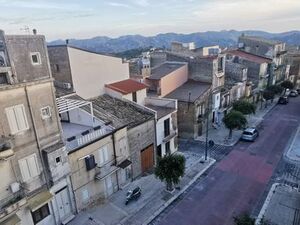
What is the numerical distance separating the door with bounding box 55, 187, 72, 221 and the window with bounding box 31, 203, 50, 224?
89 centimetres

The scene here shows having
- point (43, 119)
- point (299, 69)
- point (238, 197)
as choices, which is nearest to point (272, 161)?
point (238, 197)

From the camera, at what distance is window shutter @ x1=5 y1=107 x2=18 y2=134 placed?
50.1 feet

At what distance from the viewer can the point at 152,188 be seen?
24500 mm

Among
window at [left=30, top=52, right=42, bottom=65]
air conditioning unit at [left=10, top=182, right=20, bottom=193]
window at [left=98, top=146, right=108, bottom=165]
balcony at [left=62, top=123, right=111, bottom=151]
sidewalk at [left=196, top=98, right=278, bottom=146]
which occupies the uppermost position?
window at [left=30, top=52, right=42, bottom=65]

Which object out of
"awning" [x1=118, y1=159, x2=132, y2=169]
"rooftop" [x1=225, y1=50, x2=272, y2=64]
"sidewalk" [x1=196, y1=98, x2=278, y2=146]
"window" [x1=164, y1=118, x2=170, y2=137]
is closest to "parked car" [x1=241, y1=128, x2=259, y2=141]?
"sidewalk" [x1=196, y1=98, x2=278, y2=146]

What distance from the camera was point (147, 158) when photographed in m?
27.8

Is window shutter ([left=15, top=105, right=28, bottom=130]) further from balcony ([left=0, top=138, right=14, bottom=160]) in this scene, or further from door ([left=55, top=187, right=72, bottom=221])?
door ([left=55, top=187, right=72, bottom=221])

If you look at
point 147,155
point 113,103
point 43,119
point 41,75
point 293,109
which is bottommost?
point 293,109

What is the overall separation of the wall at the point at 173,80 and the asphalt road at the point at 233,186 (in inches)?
501

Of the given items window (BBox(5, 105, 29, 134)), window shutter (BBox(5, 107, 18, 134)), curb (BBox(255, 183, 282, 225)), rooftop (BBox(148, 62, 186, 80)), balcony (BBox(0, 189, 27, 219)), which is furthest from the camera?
rooftop (BBox(148, 62, 186, 80))

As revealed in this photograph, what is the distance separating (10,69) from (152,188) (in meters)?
16.3

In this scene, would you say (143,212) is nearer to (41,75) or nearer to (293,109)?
(41,75)

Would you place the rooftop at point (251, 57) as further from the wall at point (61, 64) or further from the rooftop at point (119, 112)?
the wall at point (61, 64)

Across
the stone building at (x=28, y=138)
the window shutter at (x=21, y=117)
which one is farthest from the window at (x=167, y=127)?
the window shutter at (x=21, y=117)
